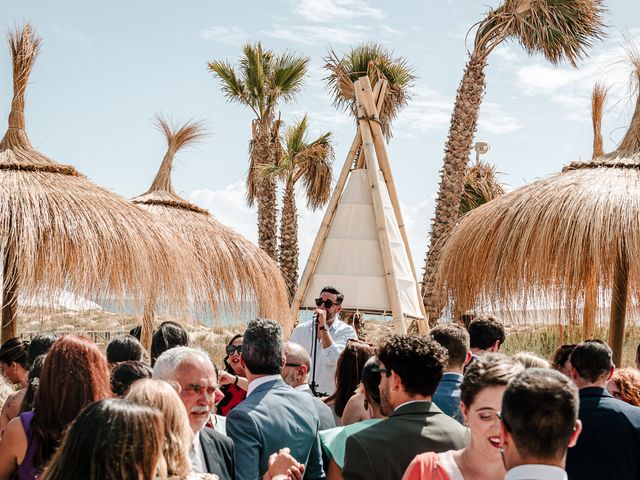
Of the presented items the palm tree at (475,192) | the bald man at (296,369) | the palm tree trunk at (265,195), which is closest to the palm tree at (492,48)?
the palm tree at (475,192)

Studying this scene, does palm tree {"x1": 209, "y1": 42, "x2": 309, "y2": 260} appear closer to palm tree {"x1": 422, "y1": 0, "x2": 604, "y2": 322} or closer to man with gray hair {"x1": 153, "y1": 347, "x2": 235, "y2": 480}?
palm tree {"x1": 422, "y1": 0, "x2": 604, "y2": 322}

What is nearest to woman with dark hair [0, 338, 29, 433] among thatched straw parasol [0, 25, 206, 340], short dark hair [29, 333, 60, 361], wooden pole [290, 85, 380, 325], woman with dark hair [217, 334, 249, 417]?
short dark hair [29, 333, 60, 361]

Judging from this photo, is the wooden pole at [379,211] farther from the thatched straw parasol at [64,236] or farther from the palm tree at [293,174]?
the palm tree at [293,174]

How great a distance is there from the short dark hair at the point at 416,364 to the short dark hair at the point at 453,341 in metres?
1.08

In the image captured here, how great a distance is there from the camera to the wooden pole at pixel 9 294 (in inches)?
279

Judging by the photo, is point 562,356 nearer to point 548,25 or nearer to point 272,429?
point 272,429

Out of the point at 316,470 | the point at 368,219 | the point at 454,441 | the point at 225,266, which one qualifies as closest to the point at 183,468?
the point at 454,441

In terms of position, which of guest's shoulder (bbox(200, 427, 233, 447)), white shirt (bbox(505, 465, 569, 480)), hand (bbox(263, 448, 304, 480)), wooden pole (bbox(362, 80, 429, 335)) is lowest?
hand (bbox(263, 448, 304, 480))

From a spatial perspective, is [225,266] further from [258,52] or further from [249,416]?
[258,52]

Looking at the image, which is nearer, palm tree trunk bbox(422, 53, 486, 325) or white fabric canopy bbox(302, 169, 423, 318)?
white fabric canopy bbox(302, 169, 423, 318)

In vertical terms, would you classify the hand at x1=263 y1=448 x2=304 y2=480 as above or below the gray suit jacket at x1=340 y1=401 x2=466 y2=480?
below

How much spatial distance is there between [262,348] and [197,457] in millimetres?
806

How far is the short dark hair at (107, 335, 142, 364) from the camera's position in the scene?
4.78 m

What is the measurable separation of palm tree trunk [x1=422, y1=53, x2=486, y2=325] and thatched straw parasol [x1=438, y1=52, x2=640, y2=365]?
6.34m
